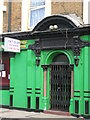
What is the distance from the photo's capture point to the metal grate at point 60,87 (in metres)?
12.6

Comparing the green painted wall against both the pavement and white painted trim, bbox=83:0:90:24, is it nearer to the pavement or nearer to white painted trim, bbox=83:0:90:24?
the pavement

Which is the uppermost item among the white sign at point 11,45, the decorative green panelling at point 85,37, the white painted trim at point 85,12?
the white painted trim at point 85,12

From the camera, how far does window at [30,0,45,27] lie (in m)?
13.8

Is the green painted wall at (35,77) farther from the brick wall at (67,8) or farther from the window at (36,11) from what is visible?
the brick wall at (67,8)

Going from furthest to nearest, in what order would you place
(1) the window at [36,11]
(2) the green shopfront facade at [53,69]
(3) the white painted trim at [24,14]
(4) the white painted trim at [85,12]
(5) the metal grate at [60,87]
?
(3) the white painted trim at [24,14], (1) the window at [36,11], (5) the metal grate at [60,87], (4) the white painted trim at [85,12], (2) the green shopfront facade at [53,69]

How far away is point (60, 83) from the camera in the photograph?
42.0 ft

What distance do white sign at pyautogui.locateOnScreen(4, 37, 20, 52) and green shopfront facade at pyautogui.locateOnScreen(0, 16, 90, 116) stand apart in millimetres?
376

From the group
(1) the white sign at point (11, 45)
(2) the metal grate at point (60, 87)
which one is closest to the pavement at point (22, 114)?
(2) the metal grate at point (60, 87)

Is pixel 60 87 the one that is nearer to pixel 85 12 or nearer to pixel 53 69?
pixel 53 69

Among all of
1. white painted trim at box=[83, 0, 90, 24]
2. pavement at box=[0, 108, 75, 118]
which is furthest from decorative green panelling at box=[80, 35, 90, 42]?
pavement at box=[0, 108, 75, 118]

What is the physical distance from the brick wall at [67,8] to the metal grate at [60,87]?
2.47 metres

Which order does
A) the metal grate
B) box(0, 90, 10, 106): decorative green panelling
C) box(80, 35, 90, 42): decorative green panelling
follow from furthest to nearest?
box(0, 90, 10, 106): decorative green panelling < the metal grate < box(80, 35, 90, 42): decorative green panelling

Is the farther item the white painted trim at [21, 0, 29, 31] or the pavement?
the white painted trim at [21, 0, 29, 31]

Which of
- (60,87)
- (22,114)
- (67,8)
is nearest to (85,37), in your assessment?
(67,8)
